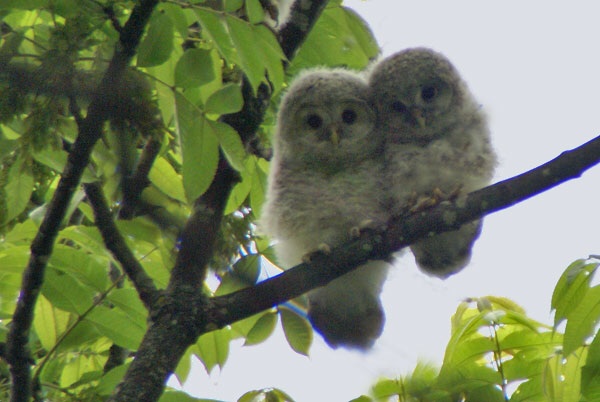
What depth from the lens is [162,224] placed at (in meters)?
2.20

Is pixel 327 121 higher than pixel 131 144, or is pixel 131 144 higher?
pixel 327 121

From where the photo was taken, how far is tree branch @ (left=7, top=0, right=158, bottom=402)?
1.65 meters

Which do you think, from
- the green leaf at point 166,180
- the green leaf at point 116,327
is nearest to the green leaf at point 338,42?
the green leaf at point 166,180

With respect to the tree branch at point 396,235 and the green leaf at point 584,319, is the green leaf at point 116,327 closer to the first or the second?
the tree branch at point 396,235

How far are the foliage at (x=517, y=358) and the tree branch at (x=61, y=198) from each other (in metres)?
0.83

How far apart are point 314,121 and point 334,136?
18 cm

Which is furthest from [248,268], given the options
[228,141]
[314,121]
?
[314,121]

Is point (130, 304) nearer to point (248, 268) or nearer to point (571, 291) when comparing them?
point (248, 268)

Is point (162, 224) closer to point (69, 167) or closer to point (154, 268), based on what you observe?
point (154, 268)

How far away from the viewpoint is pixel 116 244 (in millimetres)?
2027

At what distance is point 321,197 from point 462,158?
0.46 m

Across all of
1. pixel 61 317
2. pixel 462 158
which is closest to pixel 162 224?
pixel 61 317

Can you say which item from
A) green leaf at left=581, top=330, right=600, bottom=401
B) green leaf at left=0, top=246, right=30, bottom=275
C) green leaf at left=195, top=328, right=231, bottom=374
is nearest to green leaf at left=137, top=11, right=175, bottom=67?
green leaf at left=0, top=246, right=30, bottom=275

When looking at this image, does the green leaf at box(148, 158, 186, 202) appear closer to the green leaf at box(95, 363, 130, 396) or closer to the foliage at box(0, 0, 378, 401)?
the foliage at box(0, 0, 378, 401)
